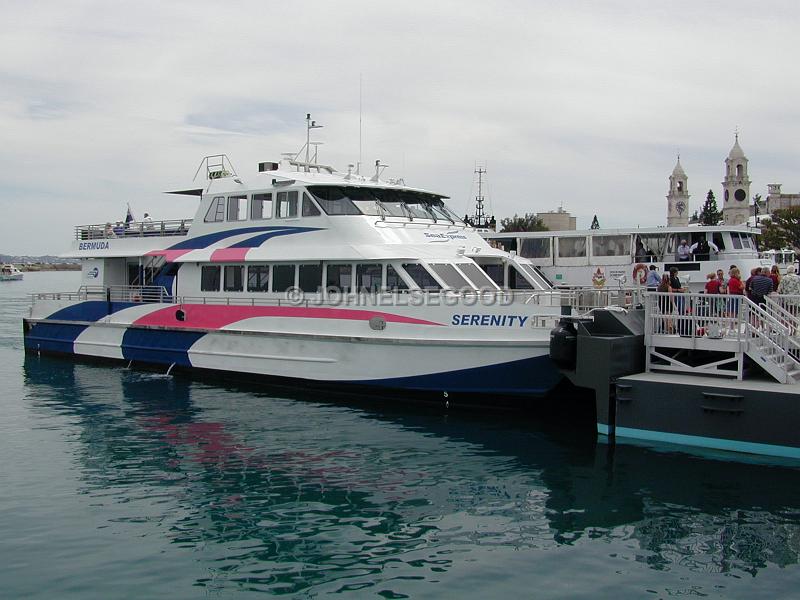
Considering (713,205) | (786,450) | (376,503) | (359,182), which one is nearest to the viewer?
(376,503)

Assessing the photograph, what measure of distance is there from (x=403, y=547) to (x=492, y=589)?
126cm

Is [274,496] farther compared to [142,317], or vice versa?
[142,317]

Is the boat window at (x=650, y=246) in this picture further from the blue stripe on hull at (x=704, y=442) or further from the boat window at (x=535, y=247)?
the blue stripe on hull at (x=704, y=442)

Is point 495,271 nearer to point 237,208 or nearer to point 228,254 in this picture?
point 228,254

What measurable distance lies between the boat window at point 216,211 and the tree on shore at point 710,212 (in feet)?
248

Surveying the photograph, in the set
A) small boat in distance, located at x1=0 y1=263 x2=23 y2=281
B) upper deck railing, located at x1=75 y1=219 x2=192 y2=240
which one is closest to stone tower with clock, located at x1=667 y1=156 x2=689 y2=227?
upper deck railing, located at x1=75 y1=219 x2=192 y2=240

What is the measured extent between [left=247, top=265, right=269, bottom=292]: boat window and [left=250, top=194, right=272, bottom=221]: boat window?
1148mm

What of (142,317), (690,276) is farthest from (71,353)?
(690,276)

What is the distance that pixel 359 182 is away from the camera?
1719cm

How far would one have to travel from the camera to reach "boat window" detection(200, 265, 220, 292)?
18391 mm

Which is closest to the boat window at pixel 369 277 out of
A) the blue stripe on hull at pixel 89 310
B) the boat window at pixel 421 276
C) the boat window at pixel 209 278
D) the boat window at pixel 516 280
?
the boat window at pixel 421 276

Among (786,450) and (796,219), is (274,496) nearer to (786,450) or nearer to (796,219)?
(786,450)

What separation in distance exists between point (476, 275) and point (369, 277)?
211 centimetres

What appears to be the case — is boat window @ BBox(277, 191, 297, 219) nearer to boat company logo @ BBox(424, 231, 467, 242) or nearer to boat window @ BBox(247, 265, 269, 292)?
boat window @ BBox(247, 265, 269, 292)
